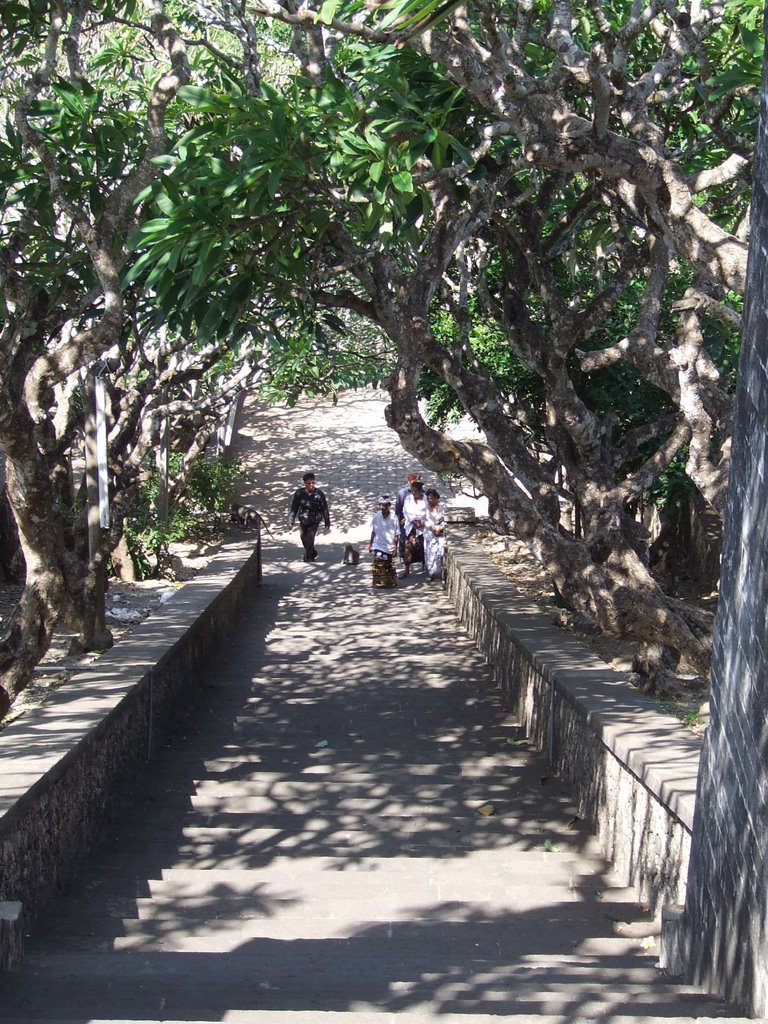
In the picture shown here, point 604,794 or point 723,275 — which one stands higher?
point 723,275

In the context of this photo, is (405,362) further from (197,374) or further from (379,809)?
(197,374)

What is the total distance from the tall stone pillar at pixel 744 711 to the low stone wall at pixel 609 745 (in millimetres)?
897

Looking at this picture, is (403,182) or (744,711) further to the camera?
(403,182)

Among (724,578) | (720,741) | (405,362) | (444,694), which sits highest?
(405,362)

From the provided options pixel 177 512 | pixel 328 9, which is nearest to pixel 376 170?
pixel 328 9

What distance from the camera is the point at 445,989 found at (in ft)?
12.3

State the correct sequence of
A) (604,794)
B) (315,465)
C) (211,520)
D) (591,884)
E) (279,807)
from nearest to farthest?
1. (591,884)
2. (604,794)
3. (279,807)
4. (211,520)
5. (315,465)

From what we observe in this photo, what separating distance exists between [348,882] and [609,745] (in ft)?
4.89

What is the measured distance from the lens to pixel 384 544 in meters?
15.2

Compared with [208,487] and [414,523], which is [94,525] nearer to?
[414,523]

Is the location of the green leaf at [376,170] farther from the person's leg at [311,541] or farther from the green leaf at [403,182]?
the person's leg at [311,541]

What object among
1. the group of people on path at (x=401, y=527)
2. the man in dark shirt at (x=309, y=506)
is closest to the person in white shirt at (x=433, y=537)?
the group of people on path at (x=401, y=527)

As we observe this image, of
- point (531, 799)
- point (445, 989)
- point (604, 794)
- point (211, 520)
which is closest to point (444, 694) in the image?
point (531, 799)

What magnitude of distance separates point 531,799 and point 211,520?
41.6 ft
